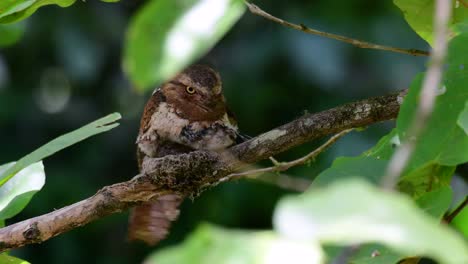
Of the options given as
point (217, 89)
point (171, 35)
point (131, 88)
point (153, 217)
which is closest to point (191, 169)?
point (153, 217)

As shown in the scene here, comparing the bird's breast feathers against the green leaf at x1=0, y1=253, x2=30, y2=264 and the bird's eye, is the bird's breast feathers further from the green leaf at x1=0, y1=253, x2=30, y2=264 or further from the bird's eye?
the green leaf at x1=0, y1=253, x2=30, y2=264

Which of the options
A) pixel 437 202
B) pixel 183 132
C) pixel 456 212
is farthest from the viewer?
pixel 183 132

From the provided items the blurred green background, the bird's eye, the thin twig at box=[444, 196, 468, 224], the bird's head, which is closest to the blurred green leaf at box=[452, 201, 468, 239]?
the thin twig at box=[444, 196, 468, 224]

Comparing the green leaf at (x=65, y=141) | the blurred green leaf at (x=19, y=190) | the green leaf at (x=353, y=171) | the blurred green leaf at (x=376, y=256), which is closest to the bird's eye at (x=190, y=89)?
the blurred green leaf at (x=19, y=190)

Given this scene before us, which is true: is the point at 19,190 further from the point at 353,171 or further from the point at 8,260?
the point at 353,171

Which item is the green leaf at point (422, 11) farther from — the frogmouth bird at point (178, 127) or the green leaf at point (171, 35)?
the green leaf at point (171, 35)

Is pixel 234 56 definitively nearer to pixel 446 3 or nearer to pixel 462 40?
pixel 462 40

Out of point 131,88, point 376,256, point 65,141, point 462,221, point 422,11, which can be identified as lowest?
point 131,88
